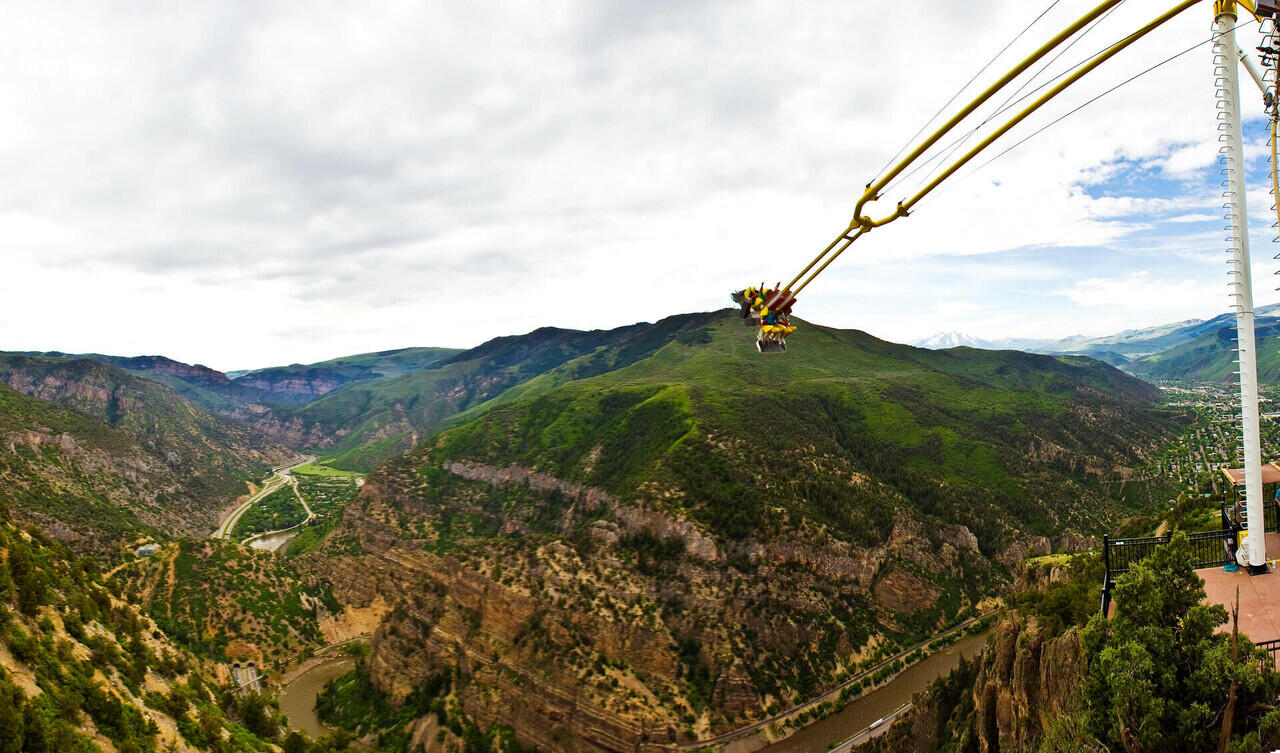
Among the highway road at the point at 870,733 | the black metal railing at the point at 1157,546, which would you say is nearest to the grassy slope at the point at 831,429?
the highway road at the point at 870,733

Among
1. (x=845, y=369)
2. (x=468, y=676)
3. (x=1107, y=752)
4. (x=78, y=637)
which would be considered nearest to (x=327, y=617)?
(x=468, y=676)

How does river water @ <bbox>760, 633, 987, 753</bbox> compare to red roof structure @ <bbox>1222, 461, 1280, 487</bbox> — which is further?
river water @ <bbox>760, 633, 987, 753</bbox>

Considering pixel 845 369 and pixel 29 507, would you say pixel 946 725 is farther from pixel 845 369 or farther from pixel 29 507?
pixel 845 369

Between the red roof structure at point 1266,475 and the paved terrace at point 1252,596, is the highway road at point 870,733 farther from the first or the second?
the paved terrace at point 1252,596

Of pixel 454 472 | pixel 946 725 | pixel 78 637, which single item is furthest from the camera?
pixel 454 472

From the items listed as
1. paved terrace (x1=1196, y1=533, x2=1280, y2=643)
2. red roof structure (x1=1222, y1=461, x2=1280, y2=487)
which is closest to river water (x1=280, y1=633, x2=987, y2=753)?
red roof structure (x1=1222, y1=461, x2=1280, y2=487)

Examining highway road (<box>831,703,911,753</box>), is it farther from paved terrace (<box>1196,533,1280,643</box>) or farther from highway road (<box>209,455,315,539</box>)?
highway road (<box>209,455,315,539</box>)
